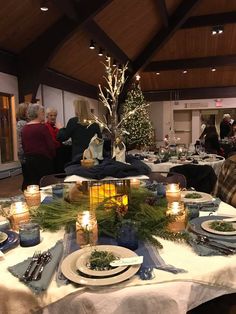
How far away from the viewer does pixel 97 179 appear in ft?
4.90

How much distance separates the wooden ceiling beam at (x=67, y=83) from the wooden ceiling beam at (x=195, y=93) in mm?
3091

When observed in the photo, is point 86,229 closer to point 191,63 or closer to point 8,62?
point 8,62

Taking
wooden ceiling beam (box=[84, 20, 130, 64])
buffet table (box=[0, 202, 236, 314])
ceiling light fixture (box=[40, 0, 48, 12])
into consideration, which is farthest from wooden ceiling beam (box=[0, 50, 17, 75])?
buffet table (box=[0, 202, 236, 314])

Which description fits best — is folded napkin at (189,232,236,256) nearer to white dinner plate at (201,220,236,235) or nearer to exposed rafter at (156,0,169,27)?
white dinner plate at (201,220,236,235)

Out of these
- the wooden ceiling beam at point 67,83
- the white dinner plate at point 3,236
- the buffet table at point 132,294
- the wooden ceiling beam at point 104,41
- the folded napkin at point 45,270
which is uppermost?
the wooden ceiling beam at point 104,41

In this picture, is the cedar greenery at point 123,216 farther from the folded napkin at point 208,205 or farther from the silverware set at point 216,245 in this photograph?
the folded napkin at point 208,205

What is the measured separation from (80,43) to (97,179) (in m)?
7.16

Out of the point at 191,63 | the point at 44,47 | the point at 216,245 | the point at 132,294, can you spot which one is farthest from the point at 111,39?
the point at 132,294

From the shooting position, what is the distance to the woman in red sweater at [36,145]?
3.56 metres

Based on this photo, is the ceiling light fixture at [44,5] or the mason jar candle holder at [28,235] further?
the ceiling light fixture at [44,5]

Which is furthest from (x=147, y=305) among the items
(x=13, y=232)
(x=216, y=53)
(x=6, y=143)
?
(x=216, y=53)

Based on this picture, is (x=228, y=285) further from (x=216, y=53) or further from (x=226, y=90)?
(x=226, y=90)

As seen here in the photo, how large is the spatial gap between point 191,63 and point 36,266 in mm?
11008

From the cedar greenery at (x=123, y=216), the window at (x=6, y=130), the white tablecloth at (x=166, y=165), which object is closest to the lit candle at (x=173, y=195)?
the cedar greenery at (x=123, y=216)
